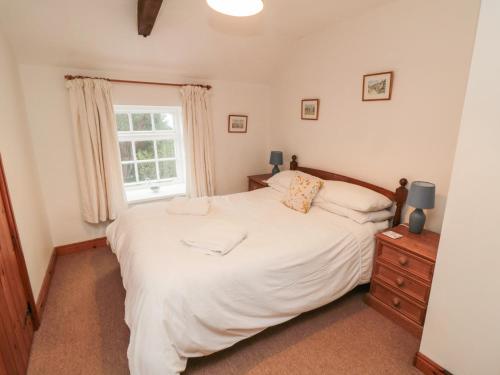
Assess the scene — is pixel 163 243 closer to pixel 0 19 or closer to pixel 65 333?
pixel 65 333

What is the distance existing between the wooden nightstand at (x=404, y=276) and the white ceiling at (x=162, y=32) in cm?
204

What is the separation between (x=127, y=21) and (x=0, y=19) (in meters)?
0.93

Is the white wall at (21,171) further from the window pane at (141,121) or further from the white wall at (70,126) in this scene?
the window pane at (141,121)

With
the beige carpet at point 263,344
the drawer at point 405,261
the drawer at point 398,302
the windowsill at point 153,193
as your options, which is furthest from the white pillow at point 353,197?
the windowsill at point 153,193

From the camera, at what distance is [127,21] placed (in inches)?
93.7

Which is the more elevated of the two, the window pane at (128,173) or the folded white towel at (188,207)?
the window pane at (128,173)

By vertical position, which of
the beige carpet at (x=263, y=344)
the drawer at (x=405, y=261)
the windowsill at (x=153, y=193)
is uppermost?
the windowsill at (x=153, y=193)

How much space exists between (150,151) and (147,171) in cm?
28

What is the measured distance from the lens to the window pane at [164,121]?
3.53m

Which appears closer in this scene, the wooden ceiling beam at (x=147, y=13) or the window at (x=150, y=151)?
the wooden ceiling beam at (x=147, y=13)

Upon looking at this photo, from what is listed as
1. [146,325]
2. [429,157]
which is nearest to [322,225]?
[429,157]

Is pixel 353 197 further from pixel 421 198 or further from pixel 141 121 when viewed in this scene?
pixel 141 121

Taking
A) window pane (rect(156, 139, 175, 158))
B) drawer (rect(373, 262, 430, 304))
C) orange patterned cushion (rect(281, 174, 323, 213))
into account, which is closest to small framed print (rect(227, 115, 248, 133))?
window pane (rect(156, 139, 175, 158))

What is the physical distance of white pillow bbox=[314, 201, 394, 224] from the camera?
2.30 metres
